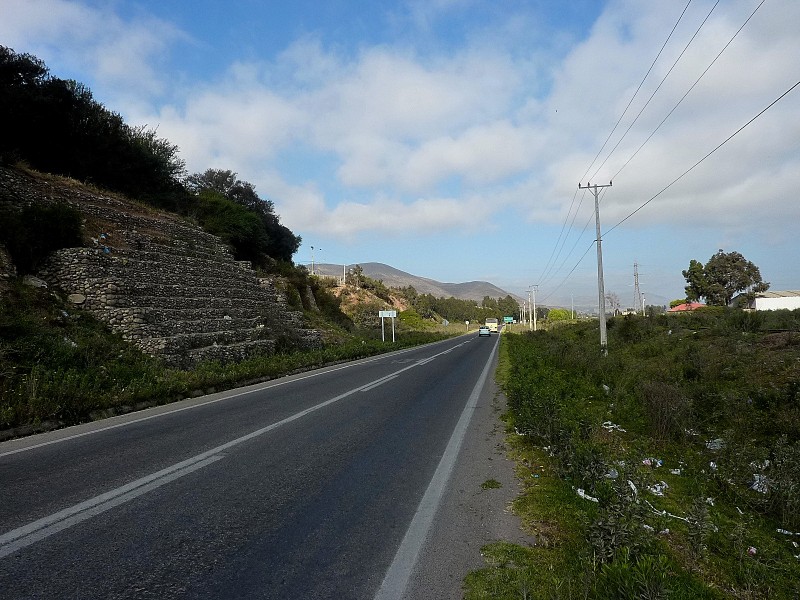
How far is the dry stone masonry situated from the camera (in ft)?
58.3

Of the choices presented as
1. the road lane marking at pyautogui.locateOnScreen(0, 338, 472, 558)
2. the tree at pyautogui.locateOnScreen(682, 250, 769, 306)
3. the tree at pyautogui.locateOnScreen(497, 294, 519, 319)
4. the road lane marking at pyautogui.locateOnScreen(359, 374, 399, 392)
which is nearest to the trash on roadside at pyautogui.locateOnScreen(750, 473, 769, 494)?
the road lane marking at pyautogui.locateOnScreen(0, 338, 472, 558)

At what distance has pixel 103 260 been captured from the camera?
19.3 metres

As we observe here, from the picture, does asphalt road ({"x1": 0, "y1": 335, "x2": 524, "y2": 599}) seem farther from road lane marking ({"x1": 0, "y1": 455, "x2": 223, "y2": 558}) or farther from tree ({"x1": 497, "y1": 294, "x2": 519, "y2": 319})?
tree ({"x1": 497, "y1": 294, "x2": 519, "y2": 319})

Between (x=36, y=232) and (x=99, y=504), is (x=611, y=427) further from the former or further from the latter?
(x=36, y=232)

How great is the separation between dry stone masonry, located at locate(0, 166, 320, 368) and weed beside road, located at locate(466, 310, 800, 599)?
1361cm

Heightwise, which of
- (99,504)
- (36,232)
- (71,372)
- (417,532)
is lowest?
(417,532)

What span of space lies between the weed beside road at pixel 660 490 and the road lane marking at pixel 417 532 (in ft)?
1.65

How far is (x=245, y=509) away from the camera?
14.7 ft

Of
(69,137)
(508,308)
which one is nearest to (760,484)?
(69,137)

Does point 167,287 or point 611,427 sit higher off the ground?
point 167,287

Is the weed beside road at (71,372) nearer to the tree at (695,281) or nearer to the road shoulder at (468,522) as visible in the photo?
the road shoulder at (468,522)

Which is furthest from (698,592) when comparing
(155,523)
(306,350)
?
(306,350)

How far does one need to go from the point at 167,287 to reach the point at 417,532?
816 inches

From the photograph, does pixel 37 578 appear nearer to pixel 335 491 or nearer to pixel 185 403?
pixel 335 491
